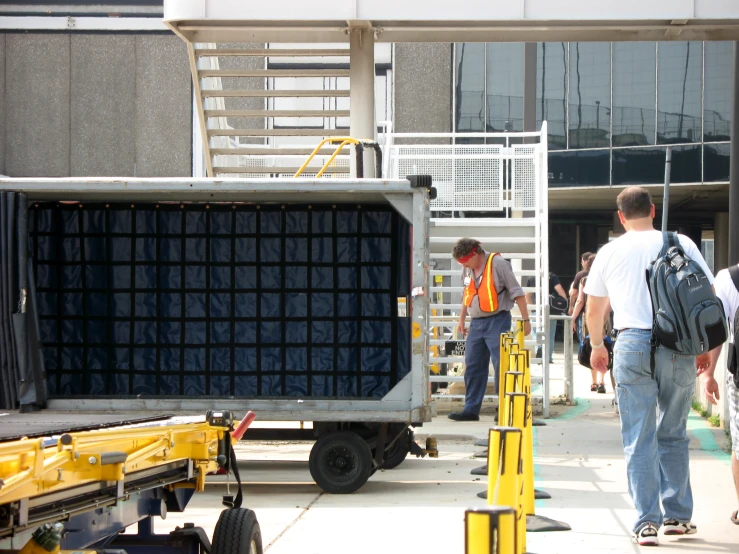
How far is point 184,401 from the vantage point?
8336 mm

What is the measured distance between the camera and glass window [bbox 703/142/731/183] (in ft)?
80.7

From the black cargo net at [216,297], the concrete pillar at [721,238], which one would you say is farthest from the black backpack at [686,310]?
the concrete pillar at [721,238]

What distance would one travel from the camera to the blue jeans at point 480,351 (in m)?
11.3

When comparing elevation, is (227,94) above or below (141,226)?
above

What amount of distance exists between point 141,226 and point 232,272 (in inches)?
33.7

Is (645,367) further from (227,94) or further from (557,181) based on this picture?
(557,181)

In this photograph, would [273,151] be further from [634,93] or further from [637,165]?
[634,93]

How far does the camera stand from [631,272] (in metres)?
6.37

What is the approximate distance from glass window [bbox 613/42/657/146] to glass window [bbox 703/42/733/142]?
1190 mm

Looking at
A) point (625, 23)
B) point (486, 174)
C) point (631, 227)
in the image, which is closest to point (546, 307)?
point (486, 174)

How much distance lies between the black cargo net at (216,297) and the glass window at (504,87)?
1605 centimetres

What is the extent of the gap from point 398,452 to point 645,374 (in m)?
3.40

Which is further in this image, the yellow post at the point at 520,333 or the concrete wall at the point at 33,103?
the concrete wall at the point at 33,103

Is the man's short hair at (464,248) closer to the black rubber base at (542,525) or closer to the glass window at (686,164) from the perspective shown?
the black rubber base at (542,525)
